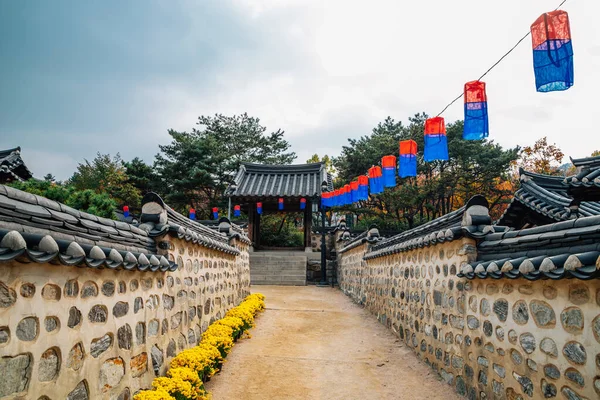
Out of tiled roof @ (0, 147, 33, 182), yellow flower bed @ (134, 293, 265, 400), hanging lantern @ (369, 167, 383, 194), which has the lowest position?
yellow flower bed @ (134, 293, 265, 400)

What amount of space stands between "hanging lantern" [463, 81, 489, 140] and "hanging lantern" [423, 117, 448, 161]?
1.21m

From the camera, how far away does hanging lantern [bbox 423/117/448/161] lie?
25.4 ft

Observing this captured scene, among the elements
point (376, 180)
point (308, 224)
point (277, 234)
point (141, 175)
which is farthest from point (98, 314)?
point (141, 175)

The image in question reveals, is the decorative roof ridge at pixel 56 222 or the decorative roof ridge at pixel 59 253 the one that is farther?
the decorative roof ridge at pixel 56 222

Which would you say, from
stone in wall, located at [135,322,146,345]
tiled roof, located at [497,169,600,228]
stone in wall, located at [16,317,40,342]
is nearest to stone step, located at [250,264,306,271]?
tiled roof, located at [497,169,600,228]

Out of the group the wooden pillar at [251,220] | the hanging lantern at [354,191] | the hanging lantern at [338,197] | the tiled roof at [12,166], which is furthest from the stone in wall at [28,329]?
the wooden pillar at [251,220]

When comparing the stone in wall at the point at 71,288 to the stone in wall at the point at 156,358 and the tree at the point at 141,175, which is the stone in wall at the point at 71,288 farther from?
the tree at the point at 141,175

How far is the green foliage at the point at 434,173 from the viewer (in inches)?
767

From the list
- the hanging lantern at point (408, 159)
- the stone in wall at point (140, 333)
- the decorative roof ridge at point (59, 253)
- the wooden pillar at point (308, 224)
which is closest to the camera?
the decorative roof ridge at point (59, 253)

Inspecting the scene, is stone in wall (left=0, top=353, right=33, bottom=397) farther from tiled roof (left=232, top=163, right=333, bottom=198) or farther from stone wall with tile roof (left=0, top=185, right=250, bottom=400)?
tiled roof (left=232, top=163, right=333, bottom=198)

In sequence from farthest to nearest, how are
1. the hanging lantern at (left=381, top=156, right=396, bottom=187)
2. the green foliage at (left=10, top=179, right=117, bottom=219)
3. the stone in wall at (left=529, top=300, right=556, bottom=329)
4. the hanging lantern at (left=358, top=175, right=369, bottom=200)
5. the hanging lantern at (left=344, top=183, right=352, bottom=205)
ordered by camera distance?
the hanging lantern at (left=344, top=183, right=352, bottom=205) < the hanging lantern at (left=358, top=175, right=369, bottom=200) < the hanging lantern at (left=381, top=156, right=396, bottom=187) < the green foliage at (left=10, top=179, right=117, bottom=219) < the stone in wall at (left=529, top=300, right=556, bottom=329)

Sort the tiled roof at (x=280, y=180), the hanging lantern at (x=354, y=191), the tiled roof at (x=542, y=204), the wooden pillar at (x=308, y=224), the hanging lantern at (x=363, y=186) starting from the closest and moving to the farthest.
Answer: the tiled roof at (x=542, y=204) < the hanging lantern at (x=363, y=186) < the hanging lantern at (x=354, y=191) < the tiled roof at (x=280, y=180) < the wooden pillar at (x=308, y=224)

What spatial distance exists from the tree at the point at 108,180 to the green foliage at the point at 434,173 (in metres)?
12.4

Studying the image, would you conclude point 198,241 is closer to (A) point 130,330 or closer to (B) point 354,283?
(A) point 130,330
